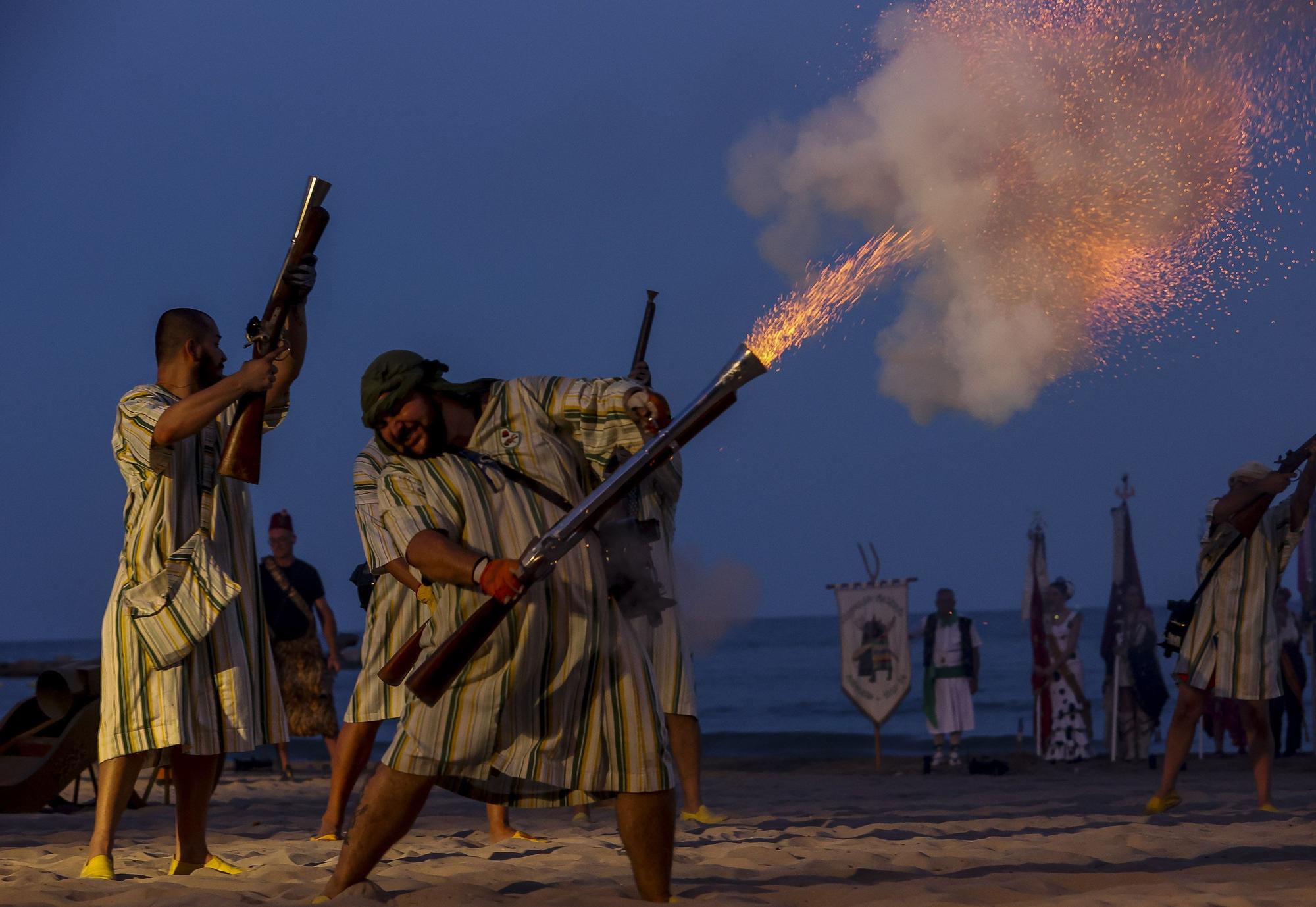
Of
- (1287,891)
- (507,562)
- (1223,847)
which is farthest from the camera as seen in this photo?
(1223,847)

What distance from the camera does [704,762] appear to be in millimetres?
15820

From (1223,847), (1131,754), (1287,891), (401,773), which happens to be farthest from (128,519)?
(1131,754)

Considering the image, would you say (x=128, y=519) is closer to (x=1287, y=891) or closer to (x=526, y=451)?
(x=526, y=451)

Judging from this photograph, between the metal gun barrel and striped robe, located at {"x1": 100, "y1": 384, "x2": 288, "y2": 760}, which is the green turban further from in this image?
striped robe, located at {"x1": 100, "y1": 384, "x2": 288, "y2": 760}

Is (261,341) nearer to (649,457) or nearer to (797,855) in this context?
(649,457)

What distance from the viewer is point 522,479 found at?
4250 mm

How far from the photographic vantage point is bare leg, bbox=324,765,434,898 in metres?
4.20

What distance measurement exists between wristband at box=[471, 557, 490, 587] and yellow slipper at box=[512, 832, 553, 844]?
9.00 feet

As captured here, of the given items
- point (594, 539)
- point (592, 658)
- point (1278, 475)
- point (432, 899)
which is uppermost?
point (1278, 475)

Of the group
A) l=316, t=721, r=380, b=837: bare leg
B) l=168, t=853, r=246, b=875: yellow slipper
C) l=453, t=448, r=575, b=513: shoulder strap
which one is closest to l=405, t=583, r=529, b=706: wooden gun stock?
l=453, t=448, r=575, b=513: shoulder strap

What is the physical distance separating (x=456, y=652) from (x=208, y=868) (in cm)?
209

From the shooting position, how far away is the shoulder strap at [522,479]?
4.23 meters

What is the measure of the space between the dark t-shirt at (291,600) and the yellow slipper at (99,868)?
16.9 ft

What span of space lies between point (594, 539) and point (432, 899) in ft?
4.05
